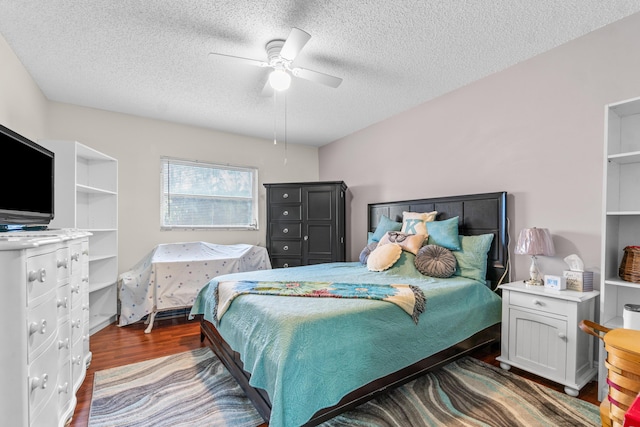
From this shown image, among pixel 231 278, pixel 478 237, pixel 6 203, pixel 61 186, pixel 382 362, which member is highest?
pixel 61 186

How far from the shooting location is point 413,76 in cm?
275

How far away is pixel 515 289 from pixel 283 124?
3.23m

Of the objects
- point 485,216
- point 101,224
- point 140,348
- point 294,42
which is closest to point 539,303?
point 485,216

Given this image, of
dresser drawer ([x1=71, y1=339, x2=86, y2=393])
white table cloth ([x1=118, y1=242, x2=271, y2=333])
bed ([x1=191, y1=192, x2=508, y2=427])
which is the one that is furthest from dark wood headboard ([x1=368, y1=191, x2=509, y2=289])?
dresser drawer ([x1=71, y1=339, x2=86, y2=393])

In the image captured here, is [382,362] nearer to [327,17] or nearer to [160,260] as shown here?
[327,17]

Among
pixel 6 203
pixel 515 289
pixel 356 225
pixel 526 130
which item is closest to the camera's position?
pixel 6 203

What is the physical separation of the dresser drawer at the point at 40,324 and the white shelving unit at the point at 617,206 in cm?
295

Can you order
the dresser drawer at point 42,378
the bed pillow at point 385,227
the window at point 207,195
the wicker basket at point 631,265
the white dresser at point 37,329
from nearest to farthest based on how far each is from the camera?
1. the white dresser at point 37,329
2. the dresser drawer at point 42,378
3. the wicker basket at point 631,265
4. the bed pillow at point 385,227
5. the window at point 207,195

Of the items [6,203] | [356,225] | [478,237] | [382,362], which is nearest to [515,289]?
[478,237]

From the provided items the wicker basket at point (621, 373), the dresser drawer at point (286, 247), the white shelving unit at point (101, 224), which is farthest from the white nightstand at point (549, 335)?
the white shelving unit at point (101, 224)

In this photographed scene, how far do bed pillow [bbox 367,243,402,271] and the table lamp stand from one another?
3.16 ft

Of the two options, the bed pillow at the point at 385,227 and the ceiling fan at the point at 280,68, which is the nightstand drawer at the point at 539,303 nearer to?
the bed pillow at the point at 385,227

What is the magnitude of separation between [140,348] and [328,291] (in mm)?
1924

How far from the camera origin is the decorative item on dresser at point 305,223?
4.07m
